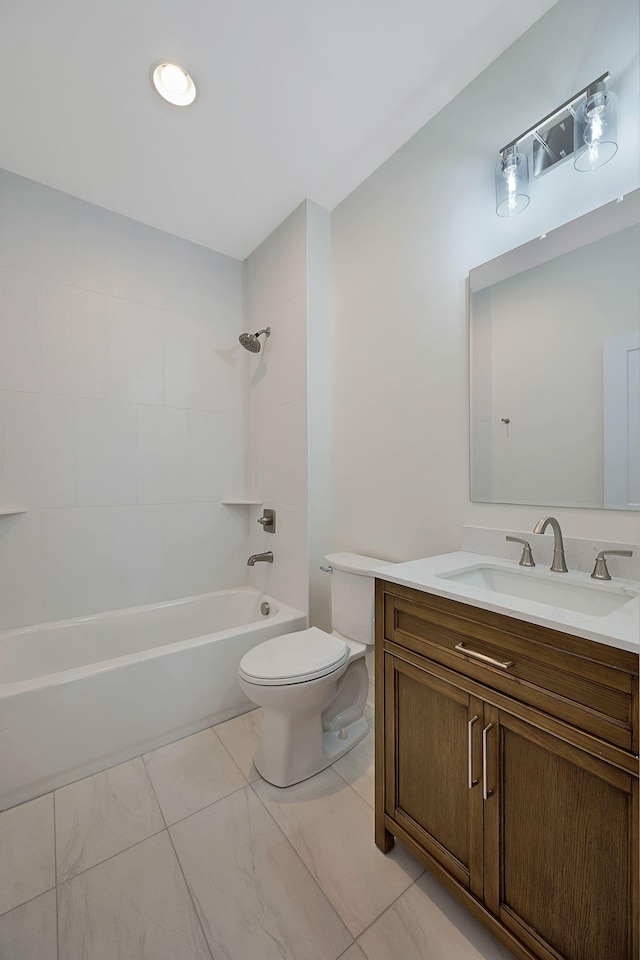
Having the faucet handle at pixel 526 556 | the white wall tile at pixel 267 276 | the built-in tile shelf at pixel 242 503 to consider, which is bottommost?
the faucet handle at pixel 526 556

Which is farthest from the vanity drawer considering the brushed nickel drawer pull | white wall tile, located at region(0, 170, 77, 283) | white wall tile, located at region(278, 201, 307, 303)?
white wall tile, located at region(0, 170, 77, 283)

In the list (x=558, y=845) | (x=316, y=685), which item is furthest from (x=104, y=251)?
(x=558, y=845)

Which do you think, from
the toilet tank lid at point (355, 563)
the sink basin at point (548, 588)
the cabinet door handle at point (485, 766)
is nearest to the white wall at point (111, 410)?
→ the toilet tank lid at point (355, 563)

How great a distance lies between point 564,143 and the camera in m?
1.20

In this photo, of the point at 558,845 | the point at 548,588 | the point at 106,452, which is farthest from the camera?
the point at 106,452

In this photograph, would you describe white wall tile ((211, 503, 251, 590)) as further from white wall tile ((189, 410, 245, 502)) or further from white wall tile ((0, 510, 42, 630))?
white wall tile ((0, 510, 42, 630))

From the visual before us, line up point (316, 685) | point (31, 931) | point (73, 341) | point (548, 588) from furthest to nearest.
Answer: point (73, 341) < point (316, 685) < point (548, 588) < point (31, 931)

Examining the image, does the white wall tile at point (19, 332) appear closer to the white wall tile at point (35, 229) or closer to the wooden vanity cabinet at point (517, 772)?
the white wall tile at point (35, 229)

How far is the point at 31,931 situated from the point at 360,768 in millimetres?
1066

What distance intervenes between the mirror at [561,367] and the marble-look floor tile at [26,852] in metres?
1.81

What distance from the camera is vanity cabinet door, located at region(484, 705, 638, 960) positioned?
2.38 feet

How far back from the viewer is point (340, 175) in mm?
1961

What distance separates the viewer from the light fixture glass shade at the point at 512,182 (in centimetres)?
129

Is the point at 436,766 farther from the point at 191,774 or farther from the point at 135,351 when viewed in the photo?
the point at 135,351
